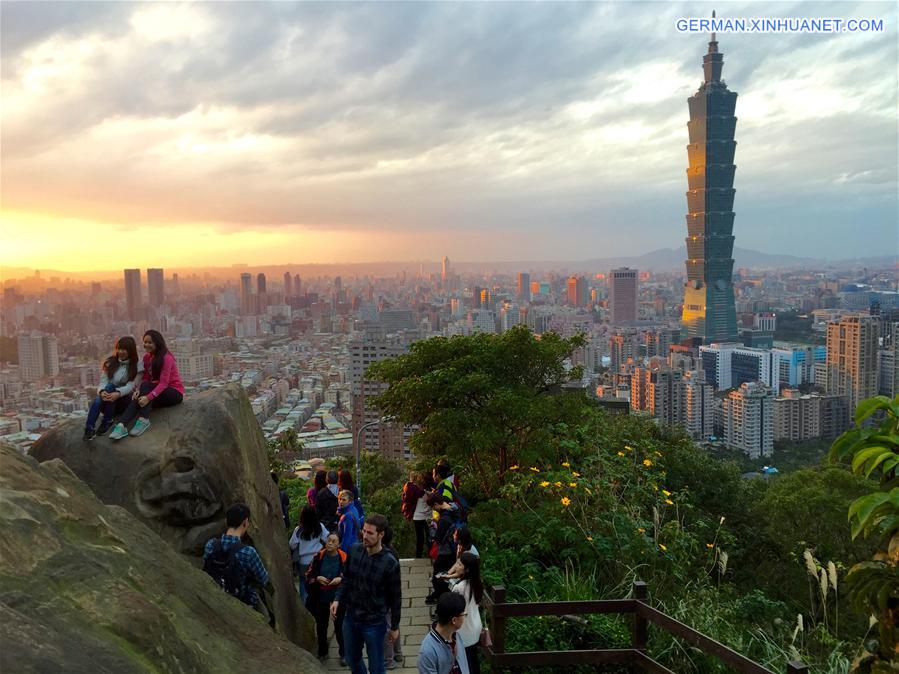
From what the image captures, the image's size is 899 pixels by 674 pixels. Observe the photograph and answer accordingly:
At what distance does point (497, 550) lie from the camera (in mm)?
6000

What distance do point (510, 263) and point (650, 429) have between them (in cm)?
17185

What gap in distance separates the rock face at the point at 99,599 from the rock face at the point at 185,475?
0.81 m

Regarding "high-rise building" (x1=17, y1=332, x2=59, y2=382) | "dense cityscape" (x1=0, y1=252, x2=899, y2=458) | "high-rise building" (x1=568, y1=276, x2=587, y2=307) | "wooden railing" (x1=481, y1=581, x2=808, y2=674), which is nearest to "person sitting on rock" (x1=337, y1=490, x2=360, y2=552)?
"wooden railing" (x1=481, y1=581, x2=808, y2=674)

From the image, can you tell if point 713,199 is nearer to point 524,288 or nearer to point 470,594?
point 524,288

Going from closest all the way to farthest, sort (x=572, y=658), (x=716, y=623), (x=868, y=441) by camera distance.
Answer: (x=868, y=441)
(x=572, y=658)
(x=716, y=623)

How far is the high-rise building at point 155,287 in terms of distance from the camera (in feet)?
153

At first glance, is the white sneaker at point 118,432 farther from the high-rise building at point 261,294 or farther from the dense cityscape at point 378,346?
the high-rise building at point 261,294

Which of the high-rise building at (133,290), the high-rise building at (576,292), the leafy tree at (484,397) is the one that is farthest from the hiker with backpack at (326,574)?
the high-rise building at (576,292)

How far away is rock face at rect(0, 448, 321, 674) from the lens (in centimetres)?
220

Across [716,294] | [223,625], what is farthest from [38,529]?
[716,294]

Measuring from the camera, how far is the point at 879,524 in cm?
293

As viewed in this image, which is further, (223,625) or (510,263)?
(510,263)

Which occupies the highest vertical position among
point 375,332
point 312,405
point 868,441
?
point 868,441

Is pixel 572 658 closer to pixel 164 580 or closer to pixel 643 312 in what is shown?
pixel 164 580
